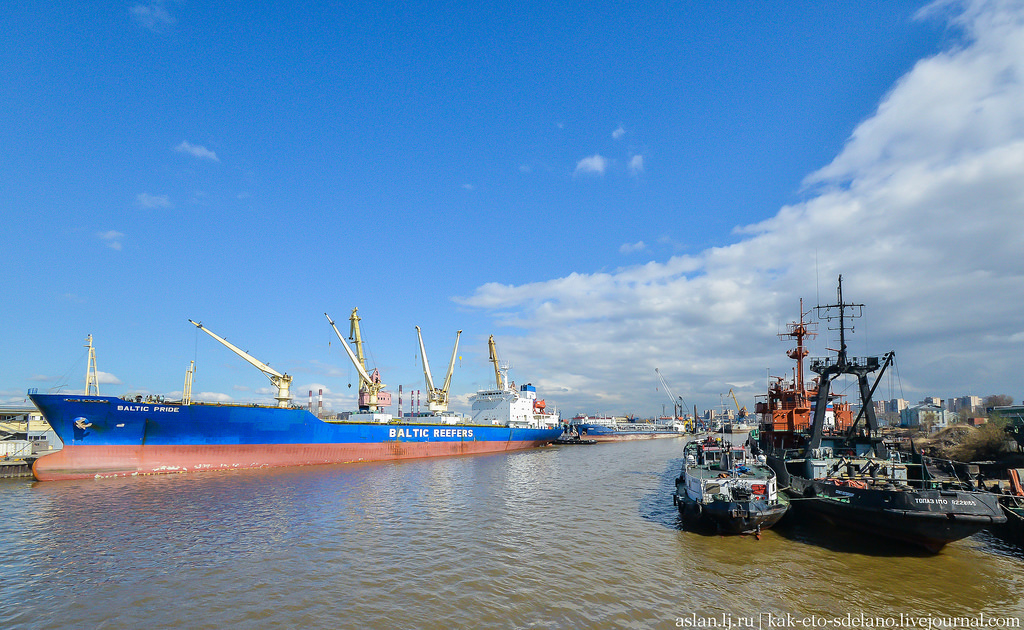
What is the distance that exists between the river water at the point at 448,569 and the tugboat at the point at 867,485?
4.13ft

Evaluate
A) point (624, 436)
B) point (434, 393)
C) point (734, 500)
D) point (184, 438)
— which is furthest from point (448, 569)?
point (624, 436)

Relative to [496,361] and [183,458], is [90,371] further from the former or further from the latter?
[496,361]

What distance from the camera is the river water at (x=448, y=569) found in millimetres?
13484

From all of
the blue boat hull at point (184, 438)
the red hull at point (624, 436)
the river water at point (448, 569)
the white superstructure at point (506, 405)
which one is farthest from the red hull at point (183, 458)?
the red hull at point (624, 436)

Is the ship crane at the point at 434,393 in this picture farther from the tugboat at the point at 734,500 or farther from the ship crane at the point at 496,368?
the tugboat at the point at 734,500

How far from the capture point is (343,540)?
20.7m

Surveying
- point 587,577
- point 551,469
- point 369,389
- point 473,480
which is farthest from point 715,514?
point 369,389

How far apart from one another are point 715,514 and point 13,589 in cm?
2707

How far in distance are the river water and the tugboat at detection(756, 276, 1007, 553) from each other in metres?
1.26

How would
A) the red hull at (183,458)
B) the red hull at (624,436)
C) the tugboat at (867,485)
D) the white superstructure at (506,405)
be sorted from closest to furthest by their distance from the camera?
the tugboat at (867,485), the red hull at (183,458), the white superstructure at (506,405), the red hull at (624,436)

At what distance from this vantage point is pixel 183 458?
135ft

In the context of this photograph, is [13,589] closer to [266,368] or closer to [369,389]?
[266,368]

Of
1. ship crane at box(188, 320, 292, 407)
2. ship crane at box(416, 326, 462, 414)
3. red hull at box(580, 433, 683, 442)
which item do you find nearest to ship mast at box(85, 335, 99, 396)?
ship crane at box(188, 320, 292, 407)

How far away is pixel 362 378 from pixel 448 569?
5530 centimetres
